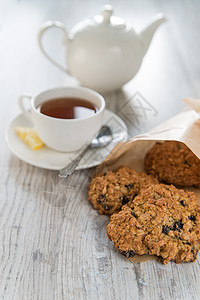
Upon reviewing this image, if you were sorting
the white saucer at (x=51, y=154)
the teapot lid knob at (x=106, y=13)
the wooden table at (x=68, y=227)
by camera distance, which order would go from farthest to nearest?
1. the teapot lid knob at (x=106, y=13)
2. the white saucer at (x=51, y=154)
3. the wooden table at (x=68, y=227)

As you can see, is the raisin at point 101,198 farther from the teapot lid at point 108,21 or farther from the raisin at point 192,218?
the teapot lid at point 108,21

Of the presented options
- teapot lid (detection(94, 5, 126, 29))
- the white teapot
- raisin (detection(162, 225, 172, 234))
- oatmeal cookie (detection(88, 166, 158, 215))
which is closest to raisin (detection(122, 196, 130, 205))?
oatmeal cookie (detection(88, 166, 158, 215))

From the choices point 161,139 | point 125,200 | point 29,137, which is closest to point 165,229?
point 125,200

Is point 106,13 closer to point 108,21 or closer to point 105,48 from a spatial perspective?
point 108,21

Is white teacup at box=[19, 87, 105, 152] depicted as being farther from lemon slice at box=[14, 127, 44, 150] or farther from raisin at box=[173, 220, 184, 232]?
raisin at box=[173, 220, 184, 232]

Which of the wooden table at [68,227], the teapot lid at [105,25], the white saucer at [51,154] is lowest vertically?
the wooden table at [68,227]

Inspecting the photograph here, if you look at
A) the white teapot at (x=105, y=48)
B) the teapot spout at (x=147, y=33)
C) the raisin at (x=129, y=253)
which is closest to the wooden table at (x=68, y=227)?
the raisin at (x=129, y=253)

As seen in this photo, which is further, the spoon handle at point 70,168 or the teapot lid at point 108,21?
the teapot lid at point 108,21
